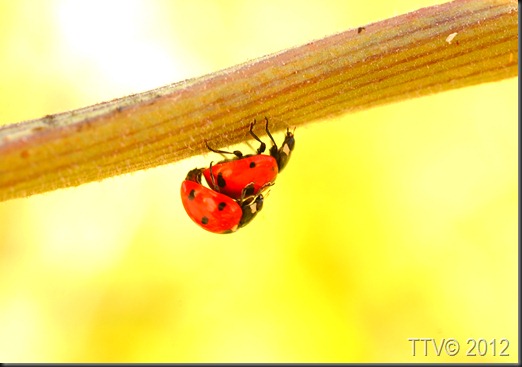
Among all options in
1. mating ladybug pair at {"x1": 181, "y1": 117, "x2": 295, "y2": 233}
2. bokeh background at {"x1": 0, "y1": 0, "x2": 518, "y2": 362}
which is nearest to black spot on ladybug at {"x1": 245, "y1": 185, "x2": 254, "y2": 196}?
mating ladybug pair at {"x1": 181, "y1": 117, "x2": 295, "y2": 233}

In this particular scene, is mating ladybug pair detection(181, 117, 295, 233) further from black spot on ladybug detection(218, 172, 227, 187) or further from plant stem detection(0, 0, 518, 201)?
plant stem detection(0, 0, 518, 201)

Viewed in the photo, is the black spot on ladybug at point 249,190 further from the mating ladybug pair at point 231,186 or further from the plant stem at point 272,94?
the plant stem at point 272,94

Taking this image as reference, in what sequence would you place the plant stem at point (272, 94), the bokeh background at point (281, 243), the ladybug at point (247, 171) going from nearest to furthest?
the plant stem at point (272, 94)
the ladybug at point (247, 171)
the bokeh background at point (281, 243)

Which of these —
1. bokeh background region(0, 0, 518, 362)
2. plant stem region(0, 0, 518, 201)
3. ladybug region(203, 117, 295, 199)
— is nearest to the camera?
plant stem region(0, 0, 518, 201)

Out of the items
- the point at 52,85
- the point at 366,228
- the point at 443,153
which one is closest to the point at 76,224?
the point at 52,85

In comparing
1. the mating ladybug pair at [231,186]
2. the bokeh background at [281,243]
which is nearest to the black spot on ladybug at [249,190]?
the mating ladybug pair at [231,186]

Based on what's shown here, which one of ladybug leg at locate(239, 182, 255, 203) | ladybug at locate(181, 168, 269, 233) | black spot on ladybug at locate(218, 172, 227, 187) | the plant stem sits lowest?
the plant stem

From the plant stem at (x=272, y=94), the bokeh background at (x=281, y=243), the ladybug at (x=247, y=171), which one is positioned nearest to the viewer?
the plant stem at (x=272, y=94)
